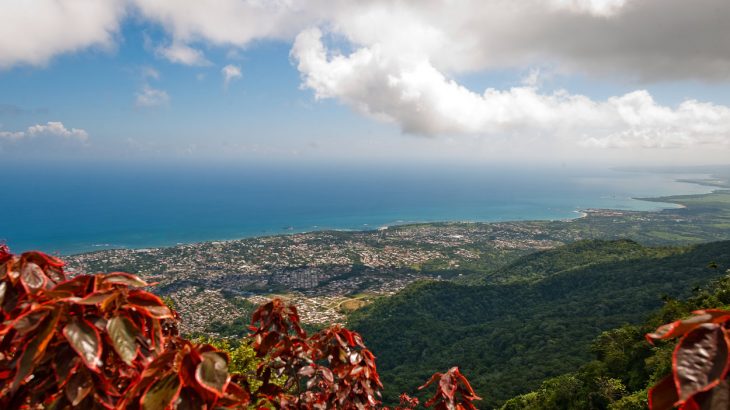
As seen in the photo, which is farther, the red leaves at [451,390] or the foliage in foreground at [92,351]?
A: the red leaves at [451,390]

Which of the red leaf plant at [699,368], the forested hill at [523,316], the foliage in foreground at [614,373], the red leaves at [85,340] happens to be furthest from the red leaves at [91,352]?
the forested hill at [523,316]

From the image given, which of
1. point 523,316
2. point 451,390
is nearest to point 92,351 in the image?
point 451,390

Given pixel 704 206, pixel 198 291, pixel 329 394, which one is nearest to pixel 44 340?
pixel 329 394

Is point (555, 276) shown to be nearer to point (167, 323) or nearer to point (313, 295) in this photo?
point (313, 295)

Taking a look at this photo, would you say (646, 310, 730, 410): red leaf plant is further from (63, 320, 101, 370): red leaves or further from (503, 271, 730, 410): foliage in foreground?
(503, 271, 730, 410): foliage in foreground

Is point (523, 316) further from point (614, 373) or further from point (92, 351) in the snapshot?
point (92, 351)

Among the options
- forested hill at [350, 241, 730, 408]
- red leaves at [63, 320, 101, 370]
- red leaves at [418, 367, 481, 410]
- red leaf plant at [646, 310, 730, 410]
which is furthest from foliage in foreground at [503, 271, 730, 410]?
red leaves at [63, 320, 101, 370]

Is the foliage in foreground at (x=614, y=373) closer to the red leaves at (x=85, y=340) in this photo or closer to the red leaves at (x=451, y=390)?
the red leaves at (x=451, y=390)
